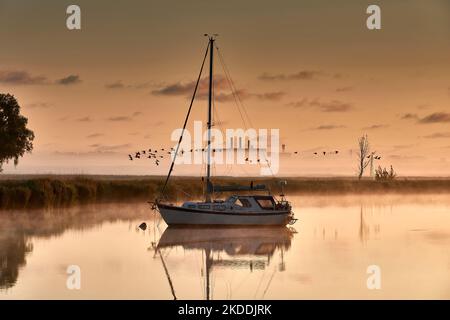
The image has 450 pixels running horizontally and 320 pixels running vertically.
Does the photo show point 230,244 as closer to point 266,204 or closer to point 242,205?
point 242,205

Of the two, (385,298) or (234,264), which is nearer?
(385,298)

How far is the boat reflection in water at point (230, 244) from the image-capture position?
33156 mm

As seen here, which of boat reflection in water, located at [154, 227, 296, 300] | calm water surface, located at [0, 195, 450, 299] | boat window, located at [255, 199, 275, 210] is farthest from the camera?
boat window, located at [255, 199, 275, 210]

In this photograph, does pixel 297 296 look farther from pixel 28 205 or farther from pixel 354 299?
pixel 28 205

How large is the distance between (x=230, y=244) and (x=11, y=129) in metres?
34.9

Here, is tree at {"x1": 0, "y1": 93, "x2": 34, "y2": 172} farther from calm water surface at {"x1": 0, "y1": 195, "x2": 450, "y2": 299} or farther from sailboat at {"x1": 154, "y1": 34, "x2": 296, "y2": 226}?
sailboat at {"x1": 154, "y1": 34, "x2": 296, "y2": 226}

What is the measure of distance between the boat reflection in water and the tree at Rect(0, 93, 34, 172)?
2610 cm

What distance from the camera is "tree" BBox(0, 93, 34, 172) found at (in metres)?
68.5

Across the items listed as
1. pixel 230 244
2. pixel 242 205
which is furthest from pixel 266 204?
pixel 230 244

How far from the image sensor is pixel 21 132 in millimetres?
69625

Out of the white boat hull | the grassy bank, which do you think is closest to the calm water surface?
the white boat hull

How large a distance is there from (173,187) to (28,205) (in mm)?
19391
